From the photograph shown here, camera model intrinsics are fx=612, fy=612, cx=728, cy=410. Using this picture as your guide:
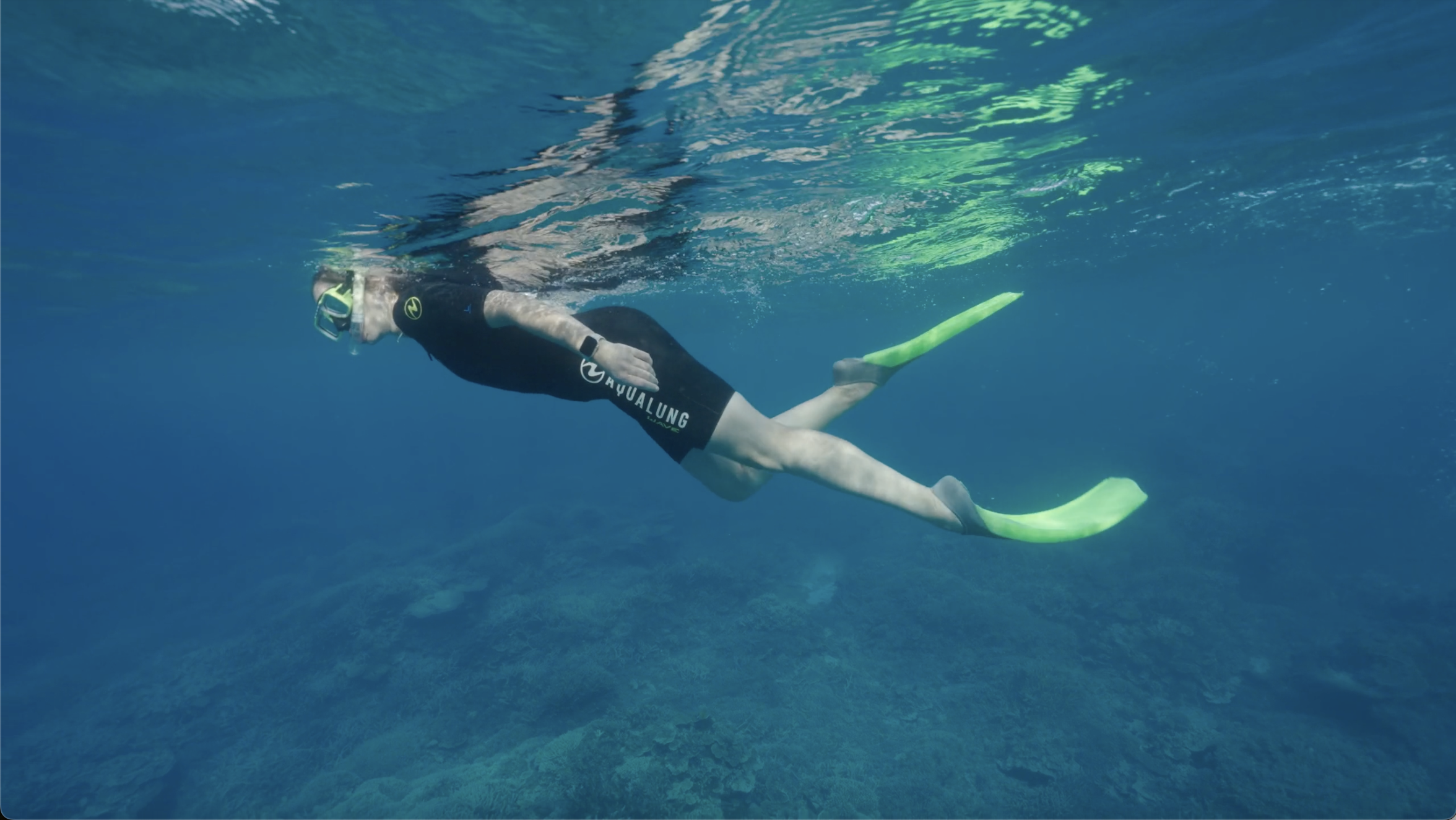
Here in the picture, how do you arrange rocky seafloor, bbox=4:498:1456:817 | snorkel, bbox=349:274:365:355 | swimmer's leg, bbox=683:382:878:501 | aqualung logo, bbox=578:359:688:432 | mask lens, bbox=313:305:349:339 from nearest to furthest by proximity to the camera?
1. aqualung logo, bbox=578:359:688:432
2. snorkel, bbox=349:274:365:355
3. mask lens, bbox=313:305:349:339
4. swimmer's leg, bbox=683:382:878:501
5. rocky seafloor, bbox=4:498:1456:817

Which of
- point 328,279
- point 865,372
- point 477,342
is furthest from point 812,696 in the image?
point 328,279

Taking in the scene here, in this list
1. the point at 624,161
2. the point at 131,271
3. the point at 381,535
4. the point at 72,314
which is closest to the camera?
the point at 624,161

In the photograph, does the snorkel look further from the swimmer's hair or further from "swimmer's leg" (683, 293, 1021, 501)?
"swimmer's leg" (683, 293, 1021, 501)

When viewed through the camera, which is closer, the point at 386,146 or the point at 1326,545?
the point at 386,146

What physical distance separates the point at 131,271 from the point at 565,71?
18.4 metres

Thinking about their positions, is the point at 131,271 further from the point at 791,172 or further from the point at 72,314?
the point at 791,172

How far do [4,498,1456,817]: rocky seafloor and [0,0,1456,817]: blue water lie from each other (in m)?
0.10

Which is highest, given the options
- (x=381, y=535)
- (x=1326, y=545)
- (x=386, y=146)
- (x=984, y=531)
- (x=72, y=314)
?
(x=386, y=146)

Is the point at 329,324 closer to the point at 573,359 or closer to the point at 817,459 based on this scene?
the point at 573,359

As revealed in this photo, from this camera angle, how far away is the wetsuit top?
515cm

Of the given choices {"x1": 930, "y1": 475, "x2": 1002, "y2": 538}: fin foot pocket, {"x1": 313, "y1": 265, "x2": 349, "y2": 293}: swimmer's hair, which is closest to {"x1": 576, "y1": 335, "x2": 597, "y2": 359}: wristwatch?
{"x1": 930, "y1": 475, "x2": 1002, "y2": 538}: fin foot pocket

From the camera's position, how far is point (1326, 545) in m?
20.9

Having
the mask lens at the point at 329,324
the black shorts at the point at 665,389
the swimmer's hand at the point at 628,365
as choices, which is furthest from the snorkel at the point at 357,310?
the swimmer's hand at the point at 628,365

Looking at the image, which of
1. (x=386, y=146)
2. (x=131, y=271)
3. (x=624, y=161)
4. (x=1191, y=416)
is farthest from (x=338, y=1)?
(x=1191, y=416)
